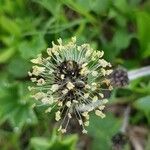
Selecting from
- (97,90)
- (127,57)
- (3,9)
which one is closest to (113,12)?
(127,57)

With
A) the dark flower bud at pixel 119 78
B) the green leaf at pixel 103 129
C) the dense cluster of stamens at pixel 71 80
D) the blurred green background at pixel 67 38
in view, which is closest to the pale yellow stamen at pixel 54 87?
the dense cluster of stamens at pixel 71 80

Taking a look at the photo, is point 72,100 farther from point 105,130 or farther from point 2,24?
point 2,24

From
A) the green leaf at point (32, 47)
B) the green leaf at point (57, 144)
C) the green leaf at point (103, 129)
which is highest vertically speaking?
the green leaf at point (32, 47)

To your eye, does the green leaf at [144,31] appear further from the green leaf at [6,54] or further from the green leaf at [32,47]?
the green leaf at [6,54]

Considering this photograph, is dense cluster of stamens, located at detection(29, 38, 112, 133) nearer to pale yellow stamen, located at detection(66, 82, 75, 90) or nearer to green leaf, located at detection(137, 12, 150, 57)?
pale yellow stamen, located at detection(66, 82, 75, 90)

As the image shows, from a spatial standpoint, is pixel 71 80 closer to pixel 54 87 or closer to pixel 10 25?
pixel 54 87

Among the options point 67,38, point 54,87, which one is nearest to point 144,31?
point 67,38
